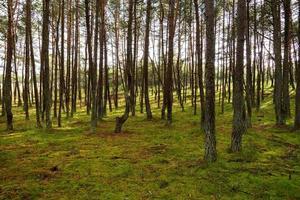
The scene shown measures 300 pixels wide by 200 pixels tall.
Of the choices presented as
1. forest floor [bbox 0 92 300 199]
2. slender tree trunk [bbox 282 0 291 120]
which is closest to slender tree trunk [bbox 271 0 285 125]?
slender tree trunk [bbox 282 0 291 120]

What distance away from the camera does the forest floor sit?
293 inches

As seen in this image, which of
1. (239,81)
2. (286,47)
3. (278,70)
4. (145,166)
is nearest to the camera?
(145,166)

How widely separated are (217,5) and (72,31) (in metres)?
12.6

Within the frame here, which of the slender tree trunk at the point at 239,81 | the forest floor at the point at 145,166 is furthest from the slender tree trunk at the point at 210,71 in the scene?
the slender tree trunk at the point at 239,81

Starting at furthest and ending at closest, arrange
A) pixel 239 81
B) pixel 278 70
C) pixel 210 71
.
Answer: pixel 278 70 < pixel 239 81 < pixel 210 71

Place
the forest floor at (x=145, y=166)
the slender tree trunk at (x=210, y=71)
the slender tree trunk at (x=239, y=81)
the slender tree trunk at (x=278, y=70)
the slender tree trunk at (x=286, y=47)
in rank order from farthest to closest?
1. the slender tree trunk at (x=278, y=70)
2. the slender tree trunk at (x=286, y=47)
3. the slender tree trunk at (x=239, y=81)
4. the slender tree trunk at (x=210, y=71)
5. the forest floor at (x=145, y=166)

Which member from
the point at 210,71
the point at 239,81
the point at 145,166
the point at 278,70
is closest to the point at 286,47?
the point at 278,70

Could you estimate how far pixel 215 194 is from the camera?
7.25 meters

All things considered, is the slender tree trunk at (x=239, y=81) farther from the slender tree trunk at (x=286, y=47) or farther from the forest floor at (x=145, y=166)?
the slender tree trunk at (x=286, y=47)

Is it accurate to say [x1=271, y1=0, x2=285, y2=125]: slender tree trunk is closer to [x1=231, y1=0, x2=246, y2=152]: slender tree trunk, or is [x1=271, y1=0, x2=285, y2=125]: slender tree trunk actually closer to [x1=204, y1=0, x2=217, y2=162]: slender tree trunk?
[x1=231, y1=0, x2=246, y2=152]: slender tree trunk

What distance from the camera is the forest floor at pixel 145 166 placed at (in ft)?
24.4

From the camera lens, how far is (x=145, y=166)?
9422 mm

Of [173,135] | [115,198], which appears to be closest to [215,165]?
[115,198]

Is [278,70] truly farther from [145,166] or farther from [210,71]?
[145,166]
